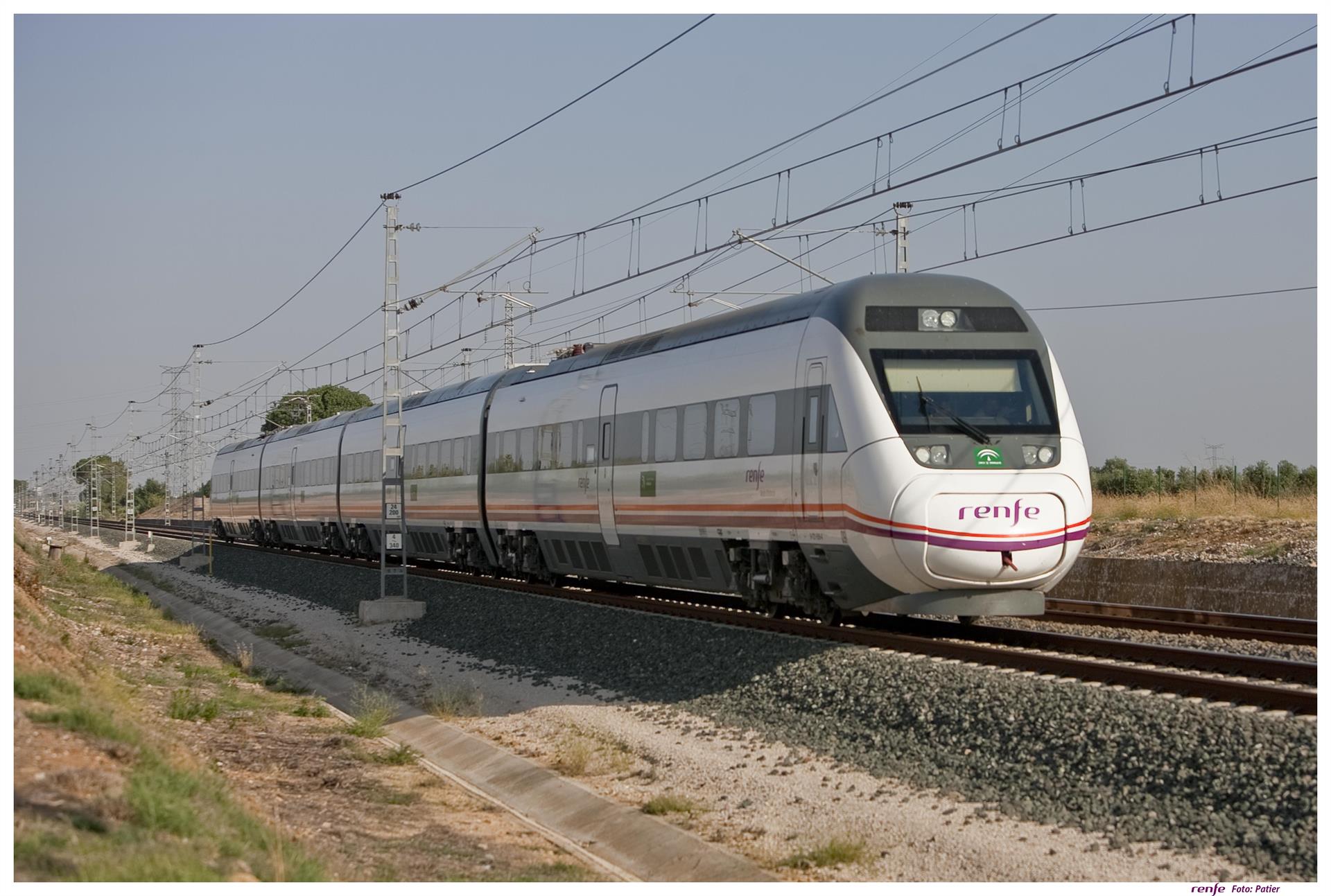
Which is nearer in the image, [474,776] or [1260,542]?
[474,776]

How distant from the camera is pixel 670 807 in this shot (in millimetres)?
11422

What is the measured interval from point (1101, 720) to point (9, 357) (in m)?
8.62

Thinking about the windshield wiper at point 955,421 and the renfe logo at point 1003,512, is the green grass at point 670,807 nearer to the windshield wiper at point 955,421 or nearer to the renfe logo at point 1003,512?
the renfe logo at point 1003,512

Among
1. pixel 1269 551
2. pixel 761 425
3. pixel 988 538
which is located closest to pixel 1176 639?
pixel 988 538

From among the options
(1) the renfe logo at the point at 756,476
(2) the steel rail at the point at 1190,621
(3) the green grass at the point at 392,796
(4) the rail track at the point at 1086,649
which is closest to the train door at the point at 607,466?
(4) the rail track at the point at 1086,649

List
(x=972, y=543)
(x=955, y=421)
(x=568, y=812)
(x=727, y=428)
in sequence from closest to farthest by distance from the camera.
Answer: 1. (x=568, y=812)
2. (x=972, y=543)
3. (x=955, y=421)
4. (x=727, y=428)

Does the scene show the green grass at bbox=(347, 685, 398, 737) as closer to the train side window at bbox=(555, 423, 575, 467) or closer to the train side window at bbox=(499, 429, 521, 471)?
the train side window at bbox=(555, 423, 575, 467)

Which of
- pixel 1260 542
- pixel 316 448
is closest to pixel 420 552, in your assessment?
pixel 316 448

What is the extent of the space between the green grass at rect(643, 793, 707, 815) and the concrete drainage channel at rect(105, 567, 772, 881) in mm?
95

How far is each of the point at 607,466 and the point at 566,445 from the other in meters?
1.94

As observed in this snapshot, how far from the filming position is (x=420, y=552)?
32.6 meters

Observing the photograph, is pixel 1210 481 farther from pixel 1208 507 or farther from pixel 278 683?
pixel 278 683

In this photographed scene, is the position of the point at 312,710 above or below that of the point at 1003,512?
below
